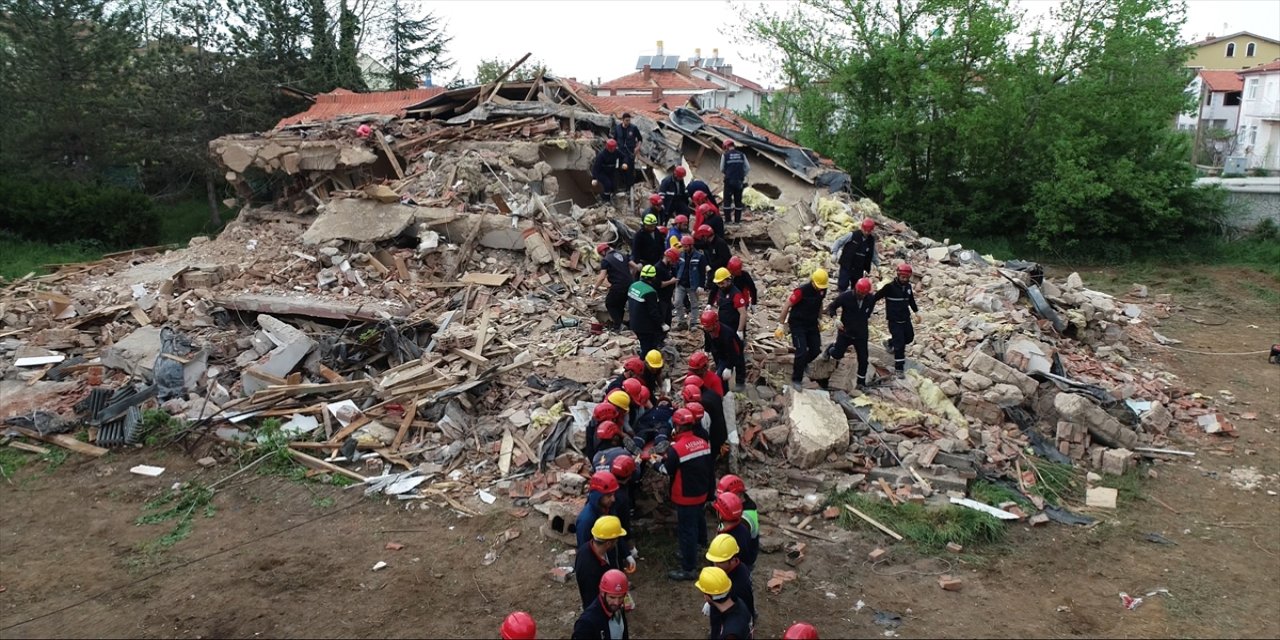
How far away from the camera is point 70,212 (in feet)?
64.6

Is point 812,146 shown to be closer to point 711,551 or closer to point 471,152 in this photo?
point 471,152

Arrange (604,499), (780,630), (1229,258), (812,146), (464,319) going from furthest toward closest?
(812,146), (1229,258), (464,319), (780,630), (604,499)

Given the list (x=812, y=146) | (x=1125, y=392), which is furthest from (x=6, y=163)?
(x=1125, y=392)

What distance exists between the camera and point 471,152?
1417cm

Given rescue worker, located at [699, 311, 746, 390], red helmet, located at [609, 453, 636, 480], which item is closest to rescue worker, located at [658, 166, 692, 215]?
rescue worker, located at [699, 311, 746, 390]

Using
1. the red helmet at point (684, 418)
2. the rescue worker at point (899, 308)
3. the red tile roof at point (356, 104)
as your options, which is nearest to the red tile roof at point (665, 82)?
the red tile roof at point (356, 104)

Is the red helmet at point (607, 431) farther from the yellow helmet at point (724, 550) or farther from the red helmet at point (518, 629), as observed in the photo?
the red helmet at point (518, 629)

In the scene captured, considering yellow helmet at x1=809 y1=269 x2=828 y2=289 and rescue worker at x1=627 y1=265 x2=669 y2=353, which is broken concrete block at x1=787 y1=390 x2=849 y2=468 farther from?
rescue worker at x1=627 y1=265 x2=669 y2=353

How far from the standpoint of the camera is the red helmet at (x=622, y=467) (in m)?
5.70

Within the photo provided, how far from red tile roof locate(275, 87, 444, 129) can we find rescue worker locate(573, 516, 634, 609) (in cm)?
1446

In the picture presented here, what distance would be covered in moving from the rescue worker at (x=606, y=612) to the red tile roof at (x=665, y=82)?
126 feet

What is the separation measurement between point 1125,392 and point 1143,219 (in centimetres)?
1384

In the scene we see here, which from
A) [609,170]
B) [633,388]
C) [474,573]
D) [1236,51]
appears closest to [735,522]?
[633,388]

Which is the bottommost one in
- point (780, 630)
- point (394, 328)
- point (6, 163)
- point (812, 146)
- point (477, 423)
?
point (780, 630)
